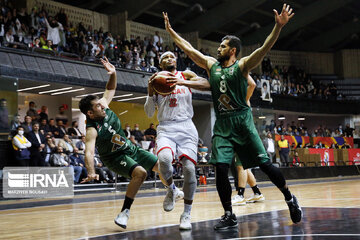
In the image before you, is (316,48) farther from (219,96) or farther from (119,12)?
(219,96)

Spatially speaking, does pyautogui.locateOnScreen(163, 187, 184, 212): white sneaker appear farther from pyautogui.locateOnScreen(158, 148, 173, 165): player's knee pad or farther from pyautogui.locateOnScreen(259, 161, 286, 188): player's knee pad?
pyautogui.locateOnScreen(259, 161, 286, 188): player's knee pad

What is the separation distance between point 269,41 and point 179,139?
145 cm

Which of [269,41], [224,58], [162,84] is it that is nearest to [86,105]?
[162,84]

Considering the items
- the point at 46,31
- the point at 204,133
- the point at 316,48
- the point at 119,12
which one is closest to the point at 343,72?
the point at 316,48

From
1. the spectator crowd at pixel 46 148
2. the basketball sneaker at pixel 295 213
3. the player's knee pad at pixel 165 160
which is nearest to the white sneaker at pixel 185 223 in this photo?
the player's knee pad at pixel 165 160

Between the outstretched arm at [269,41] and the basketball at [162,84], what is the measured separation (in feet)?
2.62

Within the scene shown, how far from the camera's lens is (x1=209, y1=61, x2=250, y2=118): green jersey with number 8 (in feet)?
15.8

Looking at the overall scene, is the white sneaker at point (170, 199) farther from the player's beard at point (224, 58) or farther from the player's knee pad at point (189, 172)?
the player's beard at point (224, 58)

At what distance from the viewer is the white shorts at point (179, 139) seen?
16.9ft

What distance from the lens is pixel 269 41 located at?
181 inches

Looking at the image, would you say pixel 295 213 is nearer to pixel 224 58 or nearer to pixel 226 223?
pixel 226 223

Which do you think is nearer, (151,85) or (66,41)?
(151,85)

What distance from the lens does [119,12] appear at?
2472 centimetres

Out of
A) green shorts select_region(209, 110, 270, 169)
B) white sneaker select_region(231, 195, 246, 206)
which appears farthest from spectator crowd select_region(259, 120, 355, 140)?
green shorts select_region(209, 110, 270, 169)
